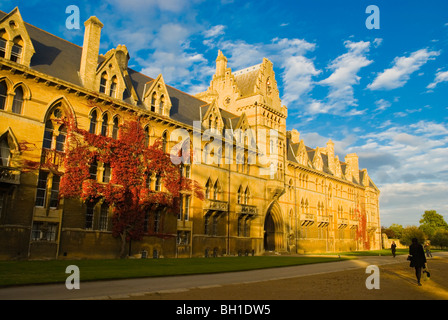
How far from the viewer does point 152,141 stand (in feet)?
105

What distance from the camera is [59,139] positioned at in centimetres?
2577

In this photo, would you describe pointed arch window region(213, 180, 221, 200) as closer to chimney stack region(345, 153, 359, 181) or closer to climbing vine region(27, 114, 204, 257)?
climbing vine region(27, 114, 204, 257)

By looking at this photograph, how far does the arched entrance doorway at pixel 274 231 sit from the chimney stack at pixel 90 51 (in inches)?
1185

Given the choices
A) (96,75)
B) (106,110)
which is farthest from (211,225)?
(96,75)

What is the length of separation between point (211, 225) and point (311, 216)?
79.3 feet

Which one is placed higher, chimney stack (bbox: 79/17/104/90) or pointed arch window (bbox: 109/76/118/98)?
chimney stack (bbox: 79/17/104/90)

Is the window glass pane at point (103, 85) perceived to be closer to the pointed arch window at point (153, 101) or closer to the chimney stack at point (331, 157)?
the pointed arch window at point (153, 101)

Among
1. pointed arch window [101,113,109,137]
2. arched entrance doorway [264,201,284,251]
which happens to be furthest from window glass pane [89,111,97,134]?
arched entrance doorway [264,201,284,251]

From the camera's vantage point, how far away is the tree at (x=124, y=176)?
25.7m

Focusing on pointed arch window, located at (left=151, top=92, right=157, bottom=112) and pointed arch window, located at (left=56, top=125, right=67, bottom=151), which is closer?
pointed arch window, located at (left=56, top=125, right=67, bottom=151)

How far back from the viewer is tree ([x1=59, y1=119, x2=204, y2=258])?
2569 cm

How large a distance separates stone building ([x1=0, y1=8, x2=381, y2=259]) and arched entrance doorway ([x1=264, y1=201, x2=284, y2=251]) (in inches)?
5.5

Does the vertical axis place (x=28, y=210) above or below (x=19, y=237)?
above
